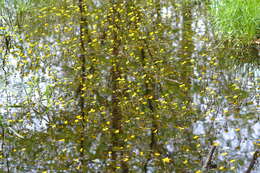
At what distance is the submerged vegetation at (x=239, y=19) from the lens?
215 inches

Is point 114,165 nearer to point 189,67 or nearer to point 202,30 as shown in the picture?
point 189,67

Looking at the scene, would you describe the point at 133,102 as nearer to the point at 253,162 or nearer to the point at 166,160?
the point at 166,160

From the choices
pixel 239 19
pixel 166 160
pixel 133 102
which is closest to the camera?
pixel 166 160

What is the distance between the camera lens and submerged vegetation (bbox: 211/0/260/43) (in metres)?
5.45

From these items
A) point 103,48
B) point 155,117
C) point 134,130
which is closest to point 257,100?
point 155,117

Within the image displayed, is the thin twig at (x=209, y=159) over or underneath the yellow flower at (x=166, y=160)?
over

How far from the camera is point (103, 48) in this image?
21.0 feet

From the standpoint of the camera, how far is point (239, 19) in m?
5.55

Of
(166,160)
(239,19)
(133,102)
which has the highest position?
(239,19)

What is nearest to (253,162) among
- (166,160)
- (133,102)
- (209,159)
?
(209,159)

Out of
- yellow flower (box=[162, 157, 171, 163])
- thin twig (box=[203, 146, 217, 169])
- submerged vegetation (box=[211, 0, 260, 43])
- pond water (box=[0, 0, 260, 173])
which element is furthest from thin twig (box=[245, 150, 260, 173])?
submerged vegetation (box=[211, 0, 260, 43])

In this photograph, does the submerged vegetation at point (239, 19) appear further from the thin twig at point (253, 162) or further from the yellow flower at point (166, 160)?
the yellow flower at point (166, 160)

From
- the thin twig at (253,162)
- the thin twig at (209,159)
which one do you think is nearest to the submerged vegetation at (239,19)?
the thin twig at (253,162)

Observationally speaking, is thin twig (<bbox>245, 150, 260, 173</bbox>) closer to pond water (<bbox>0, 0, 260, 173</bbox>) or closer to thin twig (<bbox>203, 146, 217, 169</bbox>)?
pond water (<bbox>0, 0, 260, 173</bbox>)
